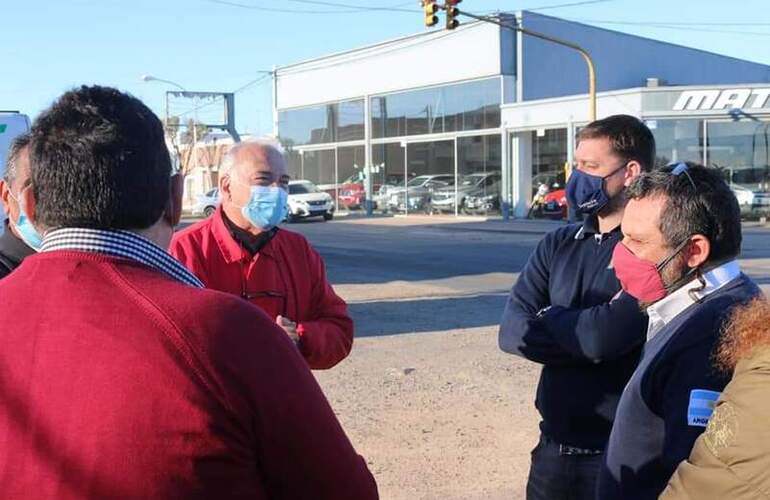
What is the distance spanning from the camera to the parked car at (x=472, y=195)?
119 ft

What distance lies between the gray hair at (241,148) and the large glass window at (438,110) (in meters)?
32.6

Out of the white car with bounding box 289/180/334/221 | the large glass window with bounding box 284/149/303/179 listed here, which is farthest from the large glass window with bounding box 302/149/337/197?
the white car with bounding box 289/180/334/221

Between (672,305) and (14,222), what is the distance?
7.71 ft

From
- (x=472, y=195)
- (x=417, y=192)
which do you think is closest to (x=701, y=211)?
(x=472, y=195)

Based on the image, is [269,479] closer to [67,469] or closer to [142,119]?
[67,469]

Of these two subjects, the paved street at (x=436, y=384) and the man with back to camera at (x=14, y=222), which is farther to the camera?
the paved street at (x=436, y=384)

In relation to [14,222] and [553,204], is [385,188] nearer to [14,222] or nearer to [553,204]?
[553,204]

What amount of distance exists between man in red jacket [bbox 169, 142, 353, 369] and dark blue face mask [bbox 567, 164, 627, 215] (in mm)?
1103

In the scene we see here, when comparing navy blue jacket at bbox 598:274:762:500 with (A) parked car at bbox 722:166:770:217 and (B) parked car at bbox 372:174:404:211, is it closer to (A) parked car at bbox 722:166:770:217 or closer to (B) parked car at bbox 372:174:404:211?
(A) parked car at bbox 722:166:770:217

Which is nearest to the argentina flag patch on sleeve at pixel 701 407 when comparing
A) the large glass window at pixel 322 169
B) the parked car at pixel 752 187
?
the parked car at pixel 752 187

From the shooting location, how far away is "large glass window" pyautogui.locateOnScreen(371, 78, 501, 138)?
3625 centimetres

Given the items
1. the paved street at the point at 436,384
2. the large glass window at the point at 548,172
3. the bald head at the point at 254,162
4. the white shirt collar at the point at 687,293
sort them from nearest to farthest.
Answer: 1. the white shirt collar at the point at 687,293
2. the bald head at the point at 254,162
3. the paved street at the point at 436,384
4. the large glass window at the point at 548,172

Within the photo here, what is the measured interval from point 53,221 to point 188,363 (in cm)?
42

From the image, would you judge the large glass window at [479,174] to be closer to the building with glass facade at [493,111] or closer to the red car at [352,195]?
the building with glass facade at [493,111]
